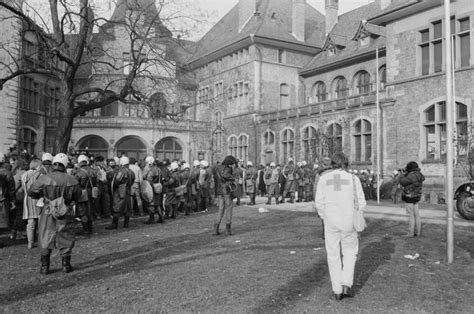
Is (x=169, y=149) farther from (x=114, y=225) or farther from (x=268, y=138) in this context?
(x=114, y=225)

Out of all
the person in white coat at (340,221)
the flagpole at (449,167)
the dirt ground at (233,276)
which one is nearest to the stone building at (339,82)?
the dirt ground at (233,276)

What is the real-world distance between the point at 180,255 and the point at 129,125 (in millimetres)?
33426

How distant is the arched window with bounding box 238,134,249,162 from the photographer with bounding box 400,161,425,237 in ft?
95.6

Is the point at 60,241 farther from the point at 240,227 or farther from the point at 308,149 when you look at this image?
the point at 308,149

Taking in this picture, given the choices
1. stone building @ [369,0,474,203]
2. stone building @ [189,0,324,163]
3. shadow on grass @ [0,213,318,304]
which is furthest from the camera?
stone building @ [189,0,324,163]

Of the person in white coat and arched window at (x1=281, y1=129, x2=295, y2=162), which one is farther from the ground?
arched window at (x1=281, y1=129, x2=295, y2=162)

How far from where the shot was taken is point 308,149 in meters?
32.3

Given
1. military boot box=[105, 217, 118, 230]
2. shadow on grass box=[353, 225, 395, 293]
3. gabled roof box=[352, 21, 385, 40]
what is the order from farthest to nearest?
gabled roof box=[352, 21, 385, 40], military boot box=[105, 217, 118, 230], shadow on grass box=[353, 225, 395, 293]

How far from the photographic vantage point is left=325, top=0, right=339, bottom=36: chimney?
42034mm

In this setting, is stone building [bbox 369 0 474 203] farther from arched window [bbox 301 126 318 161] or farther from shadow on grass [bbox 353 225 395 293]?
shadow on grass [bbox 353 225 395 293]

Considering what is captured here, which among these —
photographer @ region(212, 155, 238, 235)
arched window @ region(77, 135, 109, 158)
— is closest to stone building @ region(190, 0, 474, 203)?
photographer @ region(212, 155, 238, 235)

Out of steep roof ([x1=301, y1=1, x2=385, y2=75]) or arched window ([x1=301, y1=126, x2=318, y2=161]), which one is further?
steep roof ([x1=301, y1=1, x2=385, y2=75])

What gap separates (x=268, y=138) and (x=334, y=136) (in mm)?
8143

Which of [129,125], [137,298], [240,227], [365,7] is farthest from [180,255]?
[365,7]
